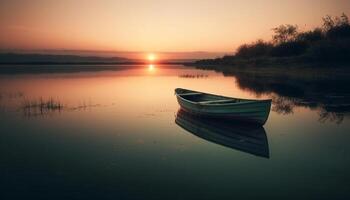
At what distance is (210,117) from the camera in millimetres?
18719

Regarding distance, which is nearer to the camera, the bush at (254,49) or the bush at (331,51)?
the bush at (331,51)

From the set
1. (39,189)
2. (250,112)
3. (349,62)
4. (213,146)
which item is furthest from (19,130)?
(349,62)

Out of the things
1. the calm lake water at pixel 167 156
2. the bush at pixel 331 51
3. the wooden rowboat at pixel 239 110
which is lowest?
the calm lake water at pixel 167 156

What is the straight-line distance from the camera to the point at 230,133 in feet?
51.8

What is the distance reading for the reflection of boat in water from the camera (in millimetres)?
13414

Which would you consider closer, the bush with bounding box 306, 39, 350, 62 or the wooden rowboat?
the wooden rowboat

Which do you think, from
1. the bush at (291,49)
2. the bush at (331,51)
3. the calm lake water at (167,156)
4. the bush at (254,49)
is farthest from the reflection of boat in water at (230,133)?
the bush at (254,49)

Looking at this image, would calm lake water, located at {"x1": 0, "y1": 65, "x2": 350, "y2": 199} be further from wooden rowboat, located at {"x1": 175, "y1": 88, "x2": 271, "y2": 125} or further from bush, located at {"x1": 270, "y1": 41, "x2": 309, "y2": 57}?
bush, located at {"x1": 270, "y1": 41, "x2": 309, "y2": 57}

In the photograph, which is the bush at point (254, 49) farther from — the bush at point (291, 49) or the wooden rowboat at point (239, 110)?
the wooden rowboat at point (239, 110)

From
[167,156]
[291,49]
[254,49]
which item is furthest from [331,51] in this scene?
[167,156]

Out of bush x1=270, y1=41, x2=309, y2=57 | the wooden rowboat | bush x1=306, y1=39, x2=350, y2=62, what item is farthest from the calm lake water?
bush x1=270, y1=41, x2=309, y2=57

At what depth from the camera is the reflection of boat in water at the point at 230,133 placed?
528 inches

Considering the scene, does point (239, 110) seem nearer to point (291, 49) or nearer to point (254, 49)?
point (291, 49)

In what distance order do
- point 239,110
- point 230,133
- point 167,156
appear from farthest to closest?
point 239,110
point 230,133
point 167,156
